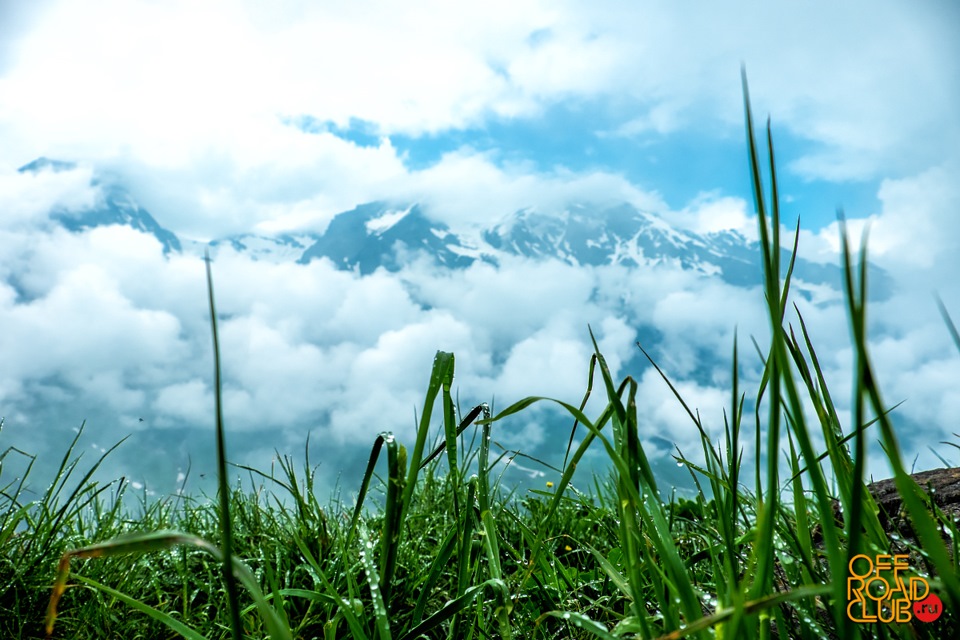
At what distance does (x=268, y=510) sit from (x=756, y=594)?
6.95 ft

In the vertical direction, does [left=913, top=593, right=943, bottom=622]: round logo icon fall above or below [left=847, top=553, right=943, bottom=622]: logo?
below

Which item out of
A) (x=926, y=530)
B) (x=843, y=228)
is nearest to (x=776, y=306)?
(x=843, y=228)

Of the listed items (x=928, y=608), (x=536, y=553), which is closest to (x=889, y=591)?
(x=928, y=608)

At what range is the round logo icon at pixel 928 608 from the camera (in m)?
0.99

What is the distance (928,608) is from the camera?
39.1 inches

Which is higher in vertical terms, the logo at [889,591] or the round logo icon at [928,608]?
the logo at [889,591]

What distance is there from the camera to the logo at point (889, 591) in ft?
2.91

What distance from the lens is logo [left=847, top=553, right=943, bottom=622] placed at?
89cm

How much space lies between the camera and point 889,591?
91 centimetres

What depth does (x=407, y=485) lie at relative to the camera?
1.02 meters

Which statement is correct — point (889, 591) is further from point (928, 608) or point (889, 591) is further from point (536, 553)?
point (536, 553)

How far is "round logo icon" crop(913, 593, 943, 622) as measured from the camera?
99 cm

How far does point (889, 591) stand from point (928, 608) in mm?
146

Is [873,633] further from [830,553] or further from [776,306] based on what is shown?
[776,306]
